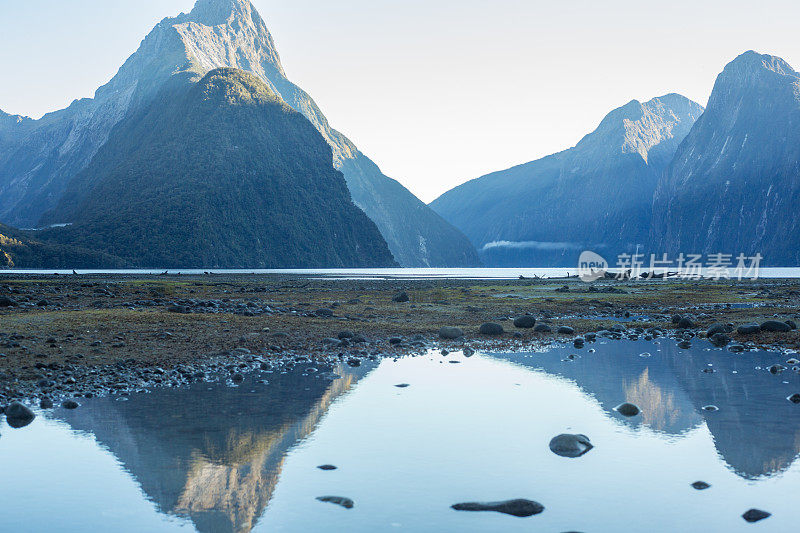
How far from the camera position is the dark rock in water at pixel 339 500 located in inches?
392

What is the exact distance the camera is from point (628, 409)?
16.9m

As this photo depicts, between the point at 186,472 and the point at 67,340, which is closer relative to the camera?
the point at 186,472

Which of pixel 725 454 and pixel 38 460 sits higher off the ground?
pixel 725 454

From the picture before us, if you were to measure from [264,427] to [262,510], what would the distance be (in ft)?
15.3

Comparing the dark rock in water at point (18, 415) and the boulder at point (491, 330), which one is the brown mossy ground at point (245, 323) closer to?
the boulder at point (491, 330)

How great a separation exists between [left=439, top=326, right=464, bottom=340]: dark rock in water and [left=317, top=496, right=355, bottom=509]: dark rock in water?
2231 centimetres

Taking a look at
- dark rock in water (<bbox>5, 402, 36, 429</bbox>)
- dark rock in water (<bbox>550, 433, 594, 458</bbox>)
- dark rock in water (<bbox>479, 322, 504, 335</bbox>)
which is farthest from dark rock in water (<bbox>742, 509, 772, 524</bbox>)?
dark rock in water (<bbox>479, 322, 504, 335</bbox>)

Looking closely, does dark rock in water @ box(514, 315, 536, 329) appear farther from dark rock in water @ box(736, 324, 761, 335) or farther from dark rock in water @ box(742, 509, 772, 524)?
dark rock in water @ box(742, 509, 772, 524)

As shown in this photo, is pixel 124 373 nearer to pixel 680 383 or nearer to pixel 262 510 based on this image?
pixel 262 510

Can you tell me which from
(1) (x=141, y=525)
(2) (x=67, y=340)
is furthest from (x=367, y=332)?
(1) (x=141, y=525)

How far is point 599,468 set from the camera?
39.5ft

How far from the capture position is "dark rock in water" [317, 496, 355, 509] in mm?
9969

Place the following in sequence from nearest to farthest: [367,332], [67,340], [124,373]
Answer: [124,373], [67,340], [367,332]

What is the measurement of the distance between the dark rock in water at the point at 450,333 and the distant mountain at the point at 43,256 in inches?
6918
